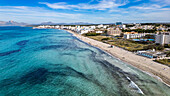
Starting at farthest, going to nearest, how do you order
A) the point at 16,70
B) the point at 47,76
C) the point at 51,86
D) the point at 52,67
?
the point at 52,67, the point at 16,70, the point at 47,76, the point at 51,86

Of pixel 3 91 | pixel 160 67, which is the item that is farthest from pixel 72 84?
pixel 160 67

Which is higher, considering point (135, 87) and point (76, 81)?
point (76, 81)

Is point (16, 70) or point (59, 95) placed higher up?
point (16, 70)

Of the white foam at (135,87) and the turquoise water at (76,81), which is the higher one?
the turquoise water at (76,81)

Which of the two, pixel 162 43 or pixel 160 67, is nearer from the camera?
pixel 160 67

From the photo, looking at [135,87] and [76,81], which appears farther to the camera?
[76,81]

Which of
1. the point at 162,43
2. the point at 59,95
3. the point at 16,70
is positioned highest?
the point at 162,43

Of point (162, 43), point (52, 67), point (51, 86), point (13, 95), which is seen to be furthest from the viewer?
point (162, 43)

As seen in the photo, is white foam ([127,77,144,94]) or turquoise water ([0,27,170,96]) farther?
white foam ([127,77,144,94])

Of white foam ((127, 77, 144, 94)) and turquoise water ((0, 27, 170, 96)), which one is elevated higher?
turquoise water ((0, 27, 170, 96))

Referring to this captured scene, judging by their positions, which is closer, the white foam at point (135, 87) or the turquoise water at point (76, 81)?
the turquoise water at point (76, 81)

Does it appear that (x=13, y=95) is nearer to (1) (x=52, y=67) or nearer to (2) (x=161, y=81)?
(1) (x=52, y=67)
